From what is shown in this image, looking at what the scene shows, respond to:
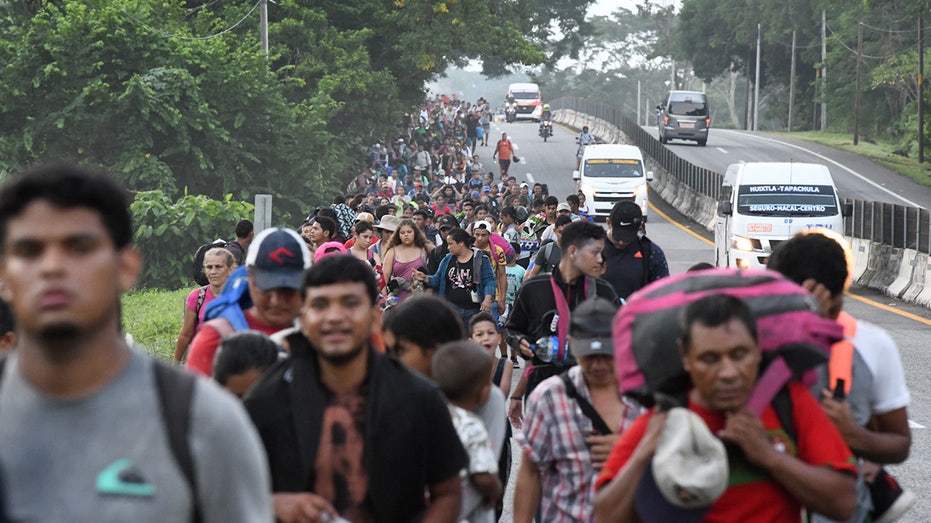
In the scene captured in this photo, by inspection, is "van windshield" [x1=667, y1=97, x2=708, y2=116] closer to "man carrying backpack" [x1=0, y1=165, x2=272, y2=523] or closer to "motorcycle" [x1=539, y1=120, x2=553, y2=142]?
"motorcycle" [x1=539, y1=120, x2=553, y2=142]

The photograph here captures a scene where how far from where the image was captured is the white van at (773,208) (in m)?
25.0

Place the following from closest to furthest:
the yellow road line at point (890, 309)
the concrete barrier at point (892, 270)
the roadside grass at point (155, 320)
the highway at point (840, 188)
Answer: the highway at point (840, 188) → the roadside grass at point (155, 320) → the yellow road line at point (890, 309) → the concrete barrier at point (892, 270)

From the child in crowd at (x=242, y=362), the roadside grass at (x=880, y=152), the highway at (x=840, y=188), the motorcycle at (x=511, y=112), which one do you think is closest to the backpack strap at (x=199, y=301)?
the highway at (x=840, y=188)

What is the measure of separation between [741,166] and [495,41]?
837 inches

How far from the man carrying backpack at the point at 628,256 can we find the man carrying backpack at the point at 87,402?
6.87 m

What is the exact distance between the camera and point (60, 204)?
2566mm

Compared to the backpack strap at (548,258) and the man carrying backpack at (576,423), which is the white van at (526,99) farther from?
the man carrying backpack at (576,423)

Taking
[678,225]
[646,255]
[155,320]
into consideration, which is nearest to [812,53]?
[678,225]

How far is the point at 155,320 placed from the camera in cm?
1853

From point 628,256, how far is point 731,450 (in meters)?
5.97

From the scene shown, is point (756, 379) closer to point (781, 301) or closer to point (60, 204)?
point (781, 301)

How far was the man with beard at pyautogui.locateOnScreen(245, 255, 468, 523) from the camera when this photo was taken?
3832 millimetres

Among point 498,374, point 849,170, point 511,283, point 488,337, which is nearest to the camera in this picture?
point 488,337

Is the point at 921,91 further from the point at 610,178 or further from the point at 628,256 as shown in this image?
the point at 628,256
